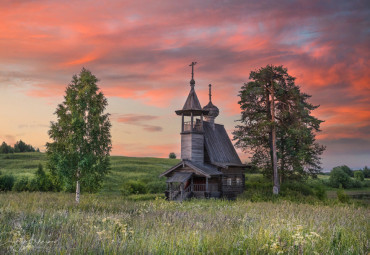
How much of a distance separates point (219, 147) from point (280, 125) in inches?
330

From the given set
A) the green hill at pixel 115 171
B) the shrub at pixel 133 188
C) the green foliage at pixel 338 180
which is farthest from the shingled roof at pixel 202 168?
the green foliage at pixel 338 180

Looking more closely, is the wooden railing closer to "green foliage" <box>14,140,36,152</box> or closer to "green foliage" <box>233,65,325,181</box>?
"green foliage" <box>233,65,325,181</box>

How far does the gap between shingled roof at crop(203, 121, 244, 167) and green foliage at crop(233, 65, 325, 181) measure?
3.20 meters

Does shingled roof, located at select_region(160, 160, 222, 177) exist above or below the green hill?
above

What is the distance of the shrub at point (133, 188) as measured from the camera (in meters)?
38.2

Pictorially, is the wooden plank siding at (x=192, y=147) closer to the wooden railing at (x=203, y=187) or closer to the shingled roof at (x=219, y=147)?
the shingled roof at (x=219, y=147)

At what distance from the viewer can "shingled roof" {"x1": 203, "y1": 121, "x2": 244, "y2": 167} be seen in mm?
38344

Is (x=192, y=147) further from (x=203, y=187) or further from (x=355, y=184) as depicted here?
(x=355, y=184)

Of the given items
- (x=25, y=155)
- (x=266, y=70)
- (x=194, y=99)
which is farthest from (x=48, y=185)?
(x=25, y=155)

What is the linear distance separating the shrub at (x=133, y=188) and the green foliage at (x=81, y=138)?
13.6m

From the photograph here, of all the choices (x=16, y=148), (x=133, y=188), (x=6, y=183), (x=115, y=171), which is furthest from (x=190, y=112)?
(x=16, y=148)

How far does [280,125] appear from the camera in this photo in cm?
3581

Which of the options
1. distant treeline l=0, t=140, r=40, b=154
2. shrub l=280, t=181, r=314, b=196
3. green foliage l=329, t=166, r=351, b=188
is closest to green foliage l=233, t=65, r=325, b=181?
shrub l=280, t=181, r=314, b=196

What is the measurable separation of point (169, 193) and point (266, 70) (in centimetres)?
1751
